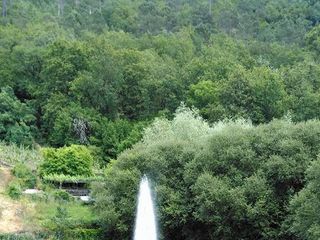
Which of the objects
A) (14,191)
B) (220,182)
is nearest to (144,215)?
(220,182)

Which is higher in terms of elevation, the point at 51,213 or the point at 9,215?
the point at 51,213

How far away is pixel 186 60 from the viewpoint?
72.9m


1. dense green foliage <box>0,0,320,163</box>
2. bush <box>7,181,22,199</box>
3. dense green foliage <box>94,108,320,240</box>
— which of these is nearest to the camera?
dense green foliage <box>94,108,320,240</box>

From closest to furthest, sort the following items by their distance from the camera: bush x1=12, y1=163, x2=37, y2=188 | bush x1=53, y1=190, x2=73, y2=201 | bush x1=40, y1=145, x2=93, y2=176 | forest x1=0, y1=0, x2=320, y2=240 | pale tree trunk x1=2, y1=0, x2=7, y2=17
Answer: forest x1=0, y1=0, x2=320, y2=240, bush x1=53, y1=190, x2=73, y2=201, bush x1=12, y1=163, x2=37, y2=188, bush x1=40, y1=145, x2=93, y2=176, pale tree trunk x1=2, y1=0, x2=7, y2=17

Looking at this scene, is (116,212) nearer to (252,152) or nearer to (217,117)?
(252,152)

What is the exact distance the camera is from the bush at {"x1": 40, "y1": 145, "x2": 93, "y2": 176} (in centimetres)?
4750

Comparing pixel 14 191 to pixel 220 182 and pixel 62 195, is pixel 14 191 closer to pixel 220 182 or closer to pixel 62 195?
pixel 62 195

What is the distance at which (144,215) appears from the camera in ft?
134

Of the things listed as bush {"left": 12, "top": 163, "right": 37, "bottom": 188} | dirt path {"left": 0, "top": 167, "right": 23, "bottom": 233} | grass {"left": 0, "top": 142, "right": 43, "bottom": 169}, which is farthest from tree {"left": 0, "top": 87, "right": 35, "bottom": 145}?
dirt path {"left": 0, "top": 167, "right": 23, "bottom": 233}

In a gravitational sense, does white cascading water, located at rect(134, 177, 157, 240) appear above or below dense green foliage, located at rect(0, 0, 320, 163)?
below

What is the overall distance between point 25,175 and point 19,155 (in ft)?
17.8

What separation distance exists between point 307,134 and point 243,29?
55.6 m

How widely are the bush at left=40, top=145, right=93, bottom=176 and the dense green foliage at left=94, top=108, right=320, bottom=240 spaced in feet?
19.0

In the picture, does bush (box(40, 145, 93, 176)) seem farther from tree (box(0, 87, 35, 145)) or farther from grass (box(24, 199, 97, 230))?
tree (box(0, 87, 35, 145))
